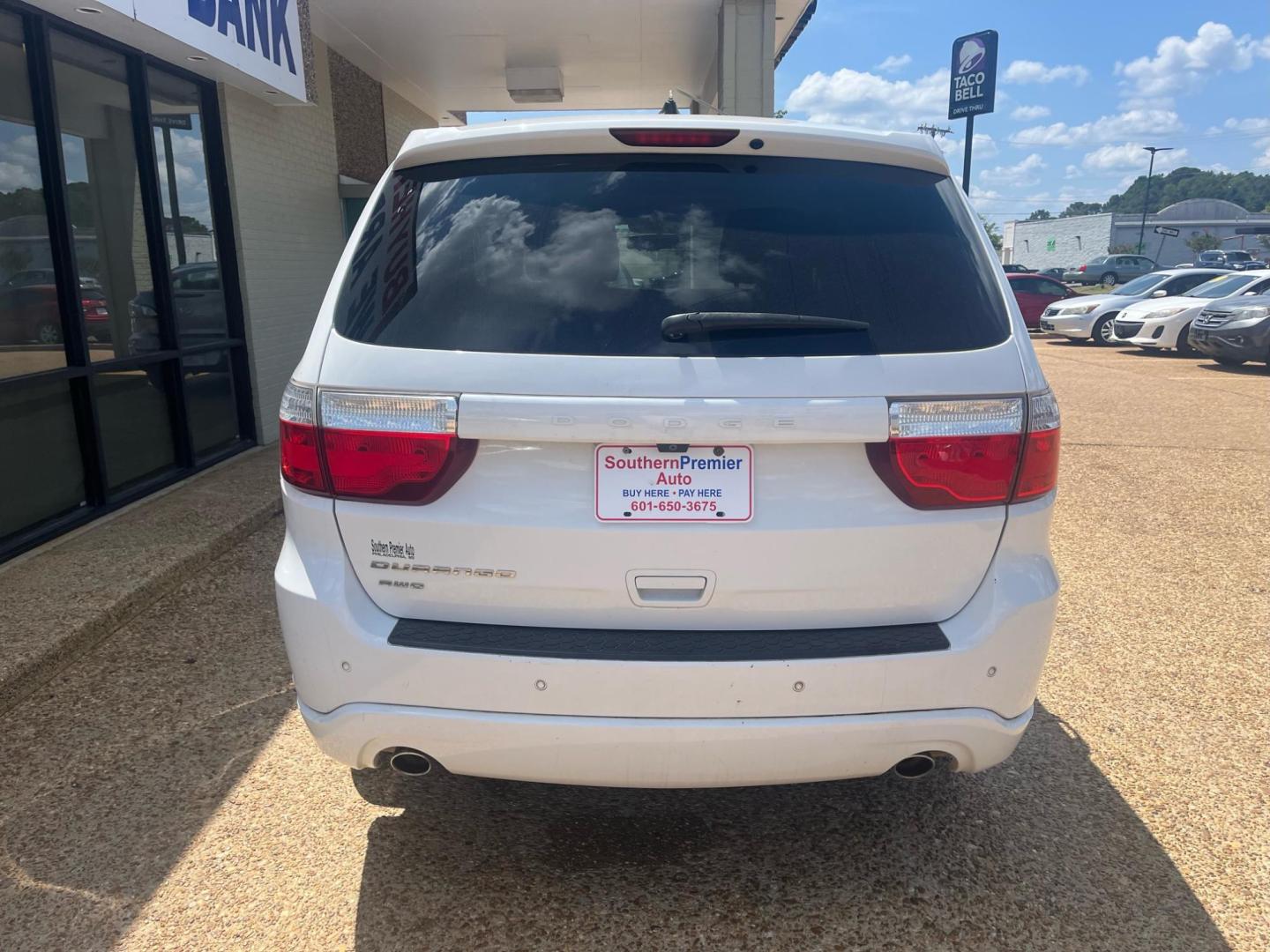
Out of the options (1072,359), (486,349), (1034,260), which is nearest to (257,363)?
(486,349)

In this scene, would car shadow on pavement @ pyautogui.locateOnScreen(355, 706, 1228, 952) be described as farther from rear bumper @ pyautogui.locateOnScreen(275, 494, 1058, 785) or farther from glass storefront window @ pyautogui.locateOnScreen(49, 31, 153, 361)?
glass storefront window @ pyautogui.locateOnScreen(49, 31, 153, 361)

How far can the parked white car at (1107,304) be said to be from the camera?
19.9 metres

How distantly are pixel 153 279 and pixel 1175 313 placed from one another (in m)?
16.9

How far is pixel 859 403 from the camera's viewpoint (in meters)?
2.10

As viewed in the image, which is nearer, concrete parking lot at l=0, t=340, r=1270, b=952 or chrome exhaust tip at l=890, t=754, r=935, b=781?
chrome exhaust tip at l=890, t=754, r=935, b=781

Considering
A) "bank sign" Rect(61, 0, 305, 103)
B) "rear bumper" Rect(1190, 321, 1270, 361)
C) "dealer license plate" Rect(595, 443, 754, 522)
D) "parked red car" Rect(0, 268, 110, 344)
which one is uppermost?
"bank sign" Rect(61, 0, 305, 103)

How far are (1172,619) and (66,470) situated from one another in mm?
6201

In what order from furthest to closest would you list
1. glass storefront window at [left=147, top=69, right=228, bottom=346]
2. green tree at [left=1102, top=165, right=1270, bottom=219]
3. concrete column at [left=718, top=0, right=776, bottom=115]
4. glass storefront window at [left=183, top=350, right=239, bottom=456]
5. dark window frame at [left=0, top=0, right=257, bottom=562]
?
green tree at [left=1102, top=165, right=1270, bottom=219]
concrete column at [left=718, top=0, right=776, bottom=115]
glass storefront window at [left=183, top=350, right=239, bottom=456]
glass storefront window at [left=147, top=69, right=228, bottom=346]
dark window frame at [left=0, top=0, right=257, bottom=562]

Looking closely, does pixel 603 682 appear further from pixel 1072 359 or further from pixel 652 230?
pixel 1072 359

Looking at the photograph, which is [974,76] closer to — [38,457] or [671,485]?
[38,457]

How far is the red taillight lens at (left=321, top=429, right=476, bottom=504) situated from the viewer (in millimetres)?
2135

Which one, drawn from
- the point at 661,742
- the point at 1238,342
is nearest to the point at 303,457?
the point at 661,742

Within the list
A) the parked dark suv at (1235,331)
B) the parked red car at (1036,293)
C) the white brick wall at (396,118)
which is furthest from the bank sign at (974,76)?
the white brick wall at (396,118)

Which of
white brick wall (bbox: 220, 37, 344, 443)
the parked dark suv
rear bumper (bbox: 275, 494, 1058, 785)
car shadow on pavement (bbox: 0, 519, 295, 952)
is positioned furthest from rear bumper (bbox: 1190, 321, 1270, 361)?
car shadow on pavement (bbox: 0, 519, 295, 952)
